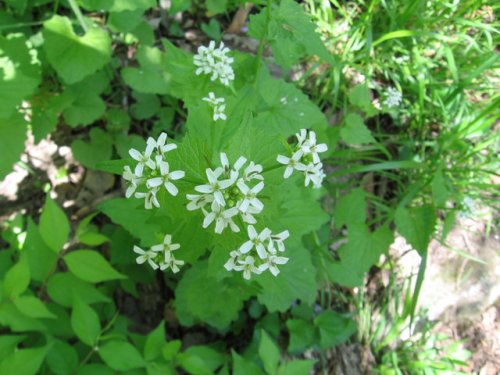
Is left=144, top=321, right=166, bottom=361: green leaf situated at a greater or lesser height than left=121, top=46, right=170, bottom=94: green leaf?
lesser

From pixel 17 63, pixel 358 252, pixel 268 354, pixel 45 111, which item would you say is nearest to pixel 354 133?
pixel 358 252

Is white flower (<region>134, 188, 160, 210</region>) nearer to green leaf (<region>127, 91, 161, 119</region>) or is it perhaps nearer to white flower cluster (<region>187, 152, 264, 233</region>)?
white flower cluster (<region>187, 152, 264, 233</region>)

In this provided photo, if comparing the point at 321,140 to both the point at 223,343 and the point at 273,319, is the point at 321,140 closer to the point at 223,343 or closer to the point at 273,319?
the point at 273,319

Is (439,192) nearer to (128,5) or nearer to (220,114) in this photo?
(220,114)

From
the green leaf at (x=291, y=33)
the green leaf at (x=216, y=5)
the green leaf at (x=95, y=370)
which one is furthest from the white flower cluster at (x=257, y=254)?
the green leaf at (x=216, y=5)

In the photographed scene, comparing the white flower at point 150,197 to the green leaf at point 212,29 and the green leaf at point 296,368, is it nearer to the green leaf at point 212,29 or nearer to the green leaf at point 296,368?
the green leaf at point 296,368

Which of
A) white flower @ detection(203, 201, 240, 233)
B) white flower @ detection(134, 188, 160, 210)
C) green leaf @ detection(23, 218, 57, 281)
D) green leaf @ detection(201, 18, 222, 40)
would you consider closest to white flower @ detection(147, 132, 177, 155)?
white flower @ detection(134, 188, 160, 210)

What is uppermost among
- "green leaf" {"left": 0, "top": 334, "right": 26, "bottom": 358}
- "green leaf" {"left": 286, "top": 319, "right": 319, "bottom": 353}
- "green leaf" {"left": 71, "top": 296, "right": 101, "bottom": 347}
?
"green leaf" {"left": 71, "top": 296, "right": 101, "bottom": 347}
